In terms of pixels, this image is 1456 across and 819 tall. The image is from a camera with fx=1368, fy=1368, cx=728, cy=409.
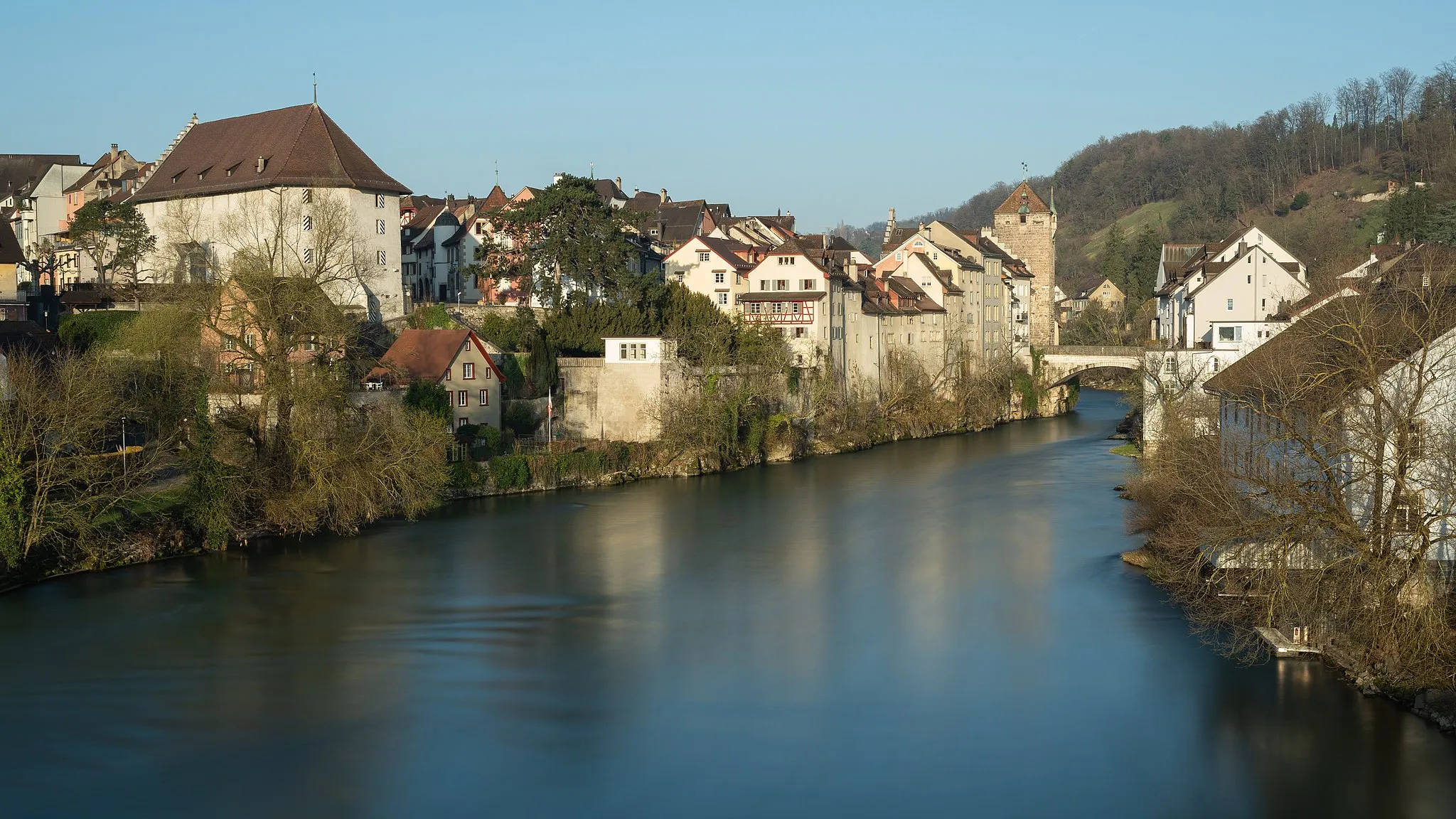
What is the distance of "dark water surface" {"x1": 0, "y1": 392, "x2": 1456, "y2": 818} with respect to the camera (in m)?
12.0

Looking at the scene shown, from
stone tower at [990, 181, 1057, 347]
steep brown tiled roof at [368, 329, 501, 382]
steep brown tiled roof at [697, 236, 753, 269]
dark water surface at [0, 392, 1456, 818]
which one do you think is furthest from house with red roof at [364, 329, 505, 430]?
stone tower at [990, 181, 1057, 347]

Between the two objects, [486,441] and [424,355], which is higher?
[424,355]

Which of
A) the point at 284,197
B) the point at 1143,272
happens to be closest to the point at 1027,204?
the point at 1143,272

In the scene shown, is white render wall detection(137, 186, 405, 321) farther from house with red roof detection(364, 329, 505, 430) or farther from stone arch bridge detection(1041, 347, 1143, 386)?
stone arch bridge detection(1041, 347, 1143, 386)

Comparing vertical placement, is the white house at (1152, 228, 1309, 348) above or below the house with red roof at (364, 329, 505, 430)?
above

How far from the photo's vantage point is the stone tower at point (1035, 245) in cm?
5878

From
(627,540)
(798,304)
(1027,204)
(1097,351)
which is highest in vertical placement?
(1027,204)

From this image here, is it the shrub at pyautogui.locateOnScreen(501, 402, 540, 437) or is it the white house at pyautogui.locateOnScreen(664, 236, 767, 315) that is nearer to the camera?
the shrub at pyautogui.locateOnScreen(501, 402, 540, 437)

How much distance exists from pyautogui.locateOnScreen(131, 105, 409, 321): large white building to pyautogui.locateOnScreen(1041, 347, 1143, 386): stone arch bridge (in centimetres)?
2348

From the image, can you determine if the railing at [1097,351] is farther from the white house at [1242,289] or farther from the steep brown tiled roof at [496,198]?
the steep brown tiled roof at [496,198]

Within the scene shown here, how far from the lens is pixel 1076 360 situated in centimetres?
4716

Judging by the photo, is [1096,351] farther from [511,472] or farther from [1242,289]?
[511,472]

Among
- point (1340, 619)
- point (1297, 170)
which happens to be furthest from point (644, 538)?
point (1297, 170)

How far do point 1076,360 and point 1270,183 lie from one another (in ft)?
148
